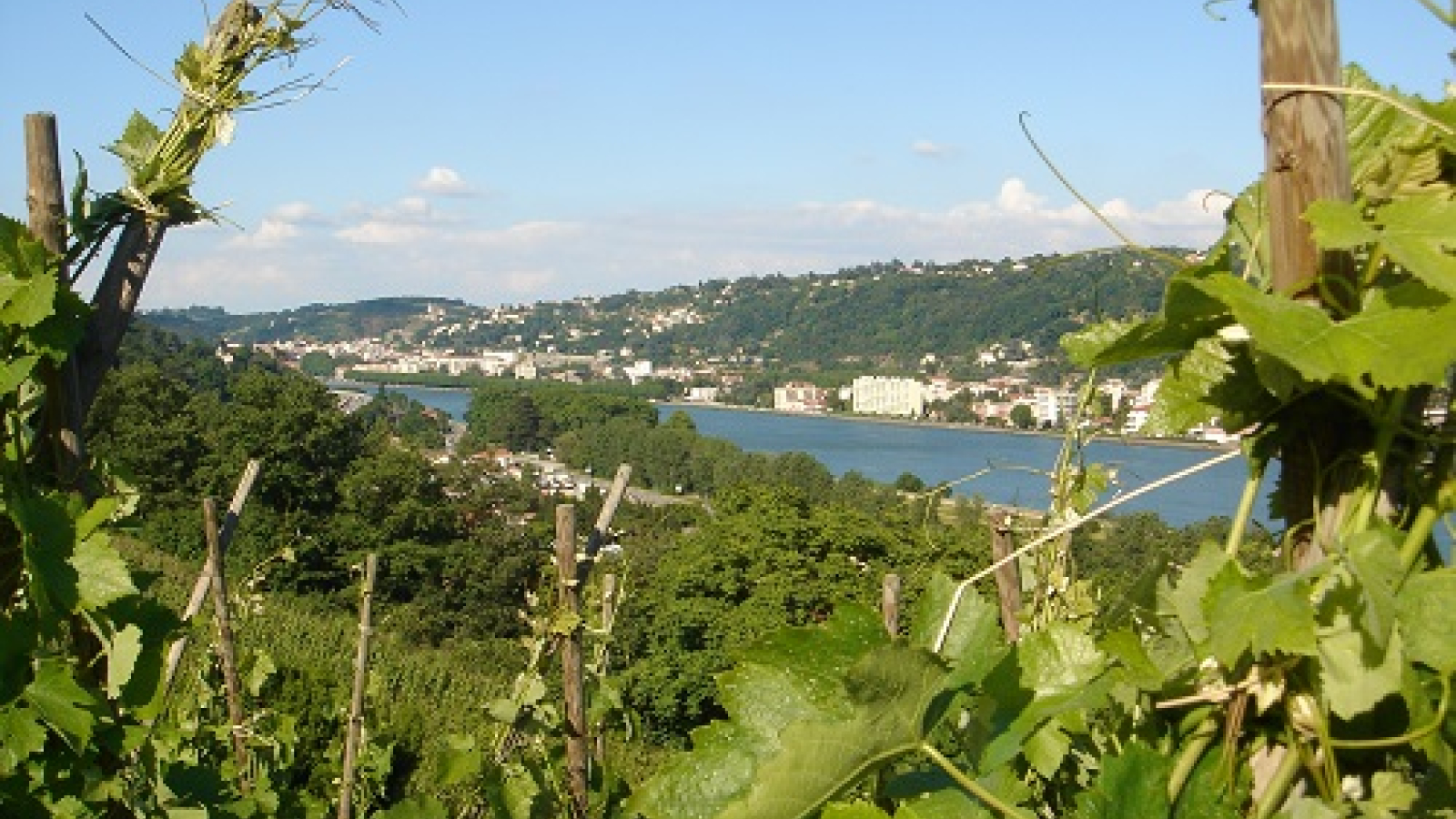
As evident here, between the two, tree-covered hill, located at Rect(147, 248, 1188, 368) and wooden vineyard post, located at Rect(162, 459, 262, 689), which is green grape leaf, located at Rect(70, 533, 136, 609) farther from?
tree-covered hill, located at Rect(147, 248, 1188, 368)

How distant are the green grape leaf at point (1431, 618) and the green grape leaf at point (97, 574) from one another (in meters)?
1.80

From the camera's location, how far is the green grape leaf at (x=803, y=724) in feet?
2.71

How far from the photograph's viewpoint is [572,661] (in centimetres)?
355

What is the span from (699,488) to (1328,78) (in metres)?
50.7

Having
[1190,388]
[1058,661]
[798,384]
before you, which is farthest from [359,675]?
[798,384]

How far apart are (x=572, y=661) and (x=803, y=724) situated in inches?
110

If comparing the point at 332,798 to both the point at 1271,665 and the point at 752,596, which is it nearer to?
the point at 1271,665

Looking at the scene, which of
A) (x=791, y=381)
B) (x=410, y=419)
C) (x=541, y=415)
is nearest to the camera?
(x=410, y=419)

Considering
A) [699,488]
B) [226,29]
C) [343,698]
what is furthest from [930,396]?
[226,29]

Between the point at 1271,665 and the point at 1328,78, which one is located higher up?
the point at 1328,78

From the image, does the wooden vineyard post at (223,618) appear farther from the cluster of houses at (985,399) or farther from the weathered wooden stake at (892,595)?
the cluster of houses at (985,399)

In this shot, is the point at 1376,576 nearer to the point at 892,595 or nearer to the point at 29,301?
the point at 29,301

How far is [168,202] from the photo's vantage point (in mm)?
2264

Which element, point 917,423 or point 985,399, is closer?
point 985,399
